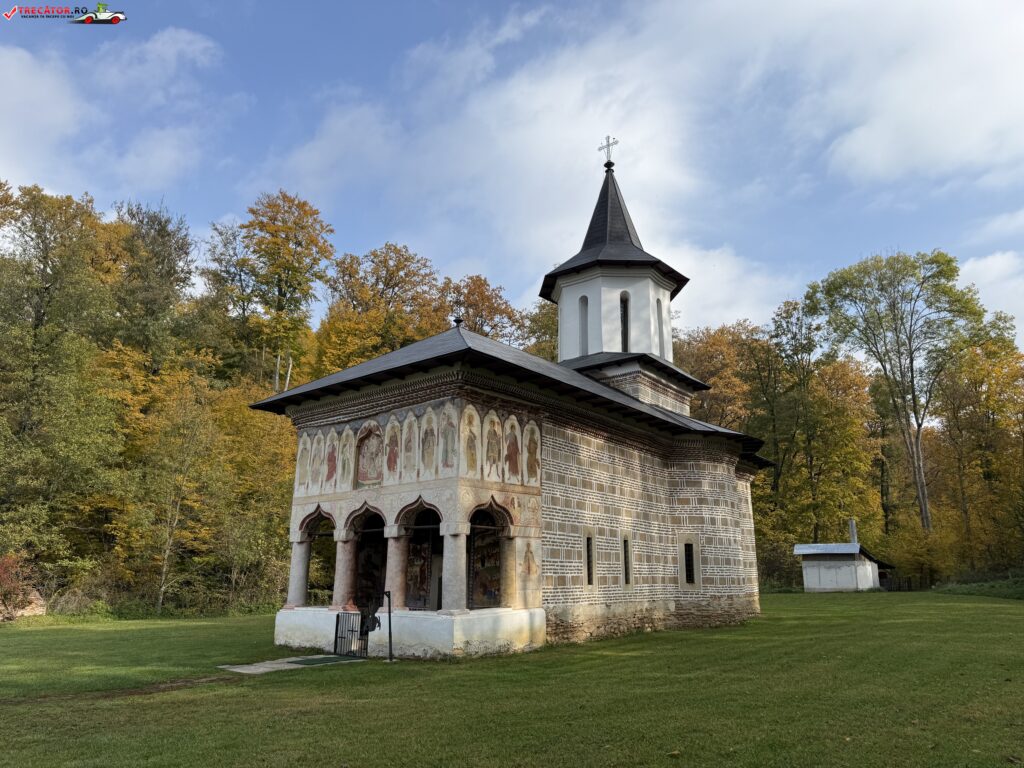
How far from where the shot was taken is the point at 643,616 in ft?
53.8

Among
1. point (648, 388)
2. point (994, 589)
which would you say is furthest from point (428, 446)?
point (994, 589)

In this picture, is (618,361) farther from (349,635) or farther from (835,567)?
(835,567)

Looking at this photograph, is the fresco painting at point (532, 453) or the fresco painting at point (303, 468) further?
the fresco painting at point (303, 468)

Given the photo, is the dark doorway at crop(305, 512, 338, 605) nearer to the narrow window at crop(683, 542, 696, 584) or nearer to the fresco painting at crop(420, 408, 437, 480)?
the narrow window at crop(683, 542, 696, 584)

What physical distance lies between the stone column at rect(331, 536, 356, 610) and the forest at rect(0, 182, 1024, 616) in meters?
10.9

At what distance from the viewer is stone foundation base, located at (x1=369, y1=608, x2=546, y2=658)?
38.0 feet

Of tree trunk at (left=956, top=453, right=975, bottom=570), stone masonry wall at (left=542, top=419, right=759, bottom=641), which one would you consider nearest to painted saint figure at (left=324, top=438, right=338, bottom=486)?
stone masonry wall at (left=542, top=419, right=759, bottom=641)

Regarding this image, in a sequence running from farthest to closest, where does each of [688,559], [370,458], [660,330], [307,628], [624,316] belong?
[660,330] → [624,316] → [688,559] → [370,458] → [307,628]

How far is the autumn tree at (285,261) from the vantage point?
1195 inches

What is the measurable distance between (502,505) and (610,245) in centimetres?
1172

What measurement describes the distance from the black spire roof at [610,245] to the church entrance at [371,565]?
32.3 feet

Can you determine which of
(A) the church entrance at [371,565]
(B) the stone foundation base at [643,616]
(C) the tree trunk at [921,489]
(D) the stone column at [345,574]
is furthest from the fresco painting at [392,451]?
(C) the tree trunk at [921,489]

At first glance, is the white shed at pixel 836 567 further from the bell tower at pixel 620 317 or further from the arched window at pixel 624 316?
the arched window at pixel 624 316

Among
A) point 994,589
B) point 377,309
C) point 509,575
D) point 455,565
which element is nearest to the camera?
point 455,565
